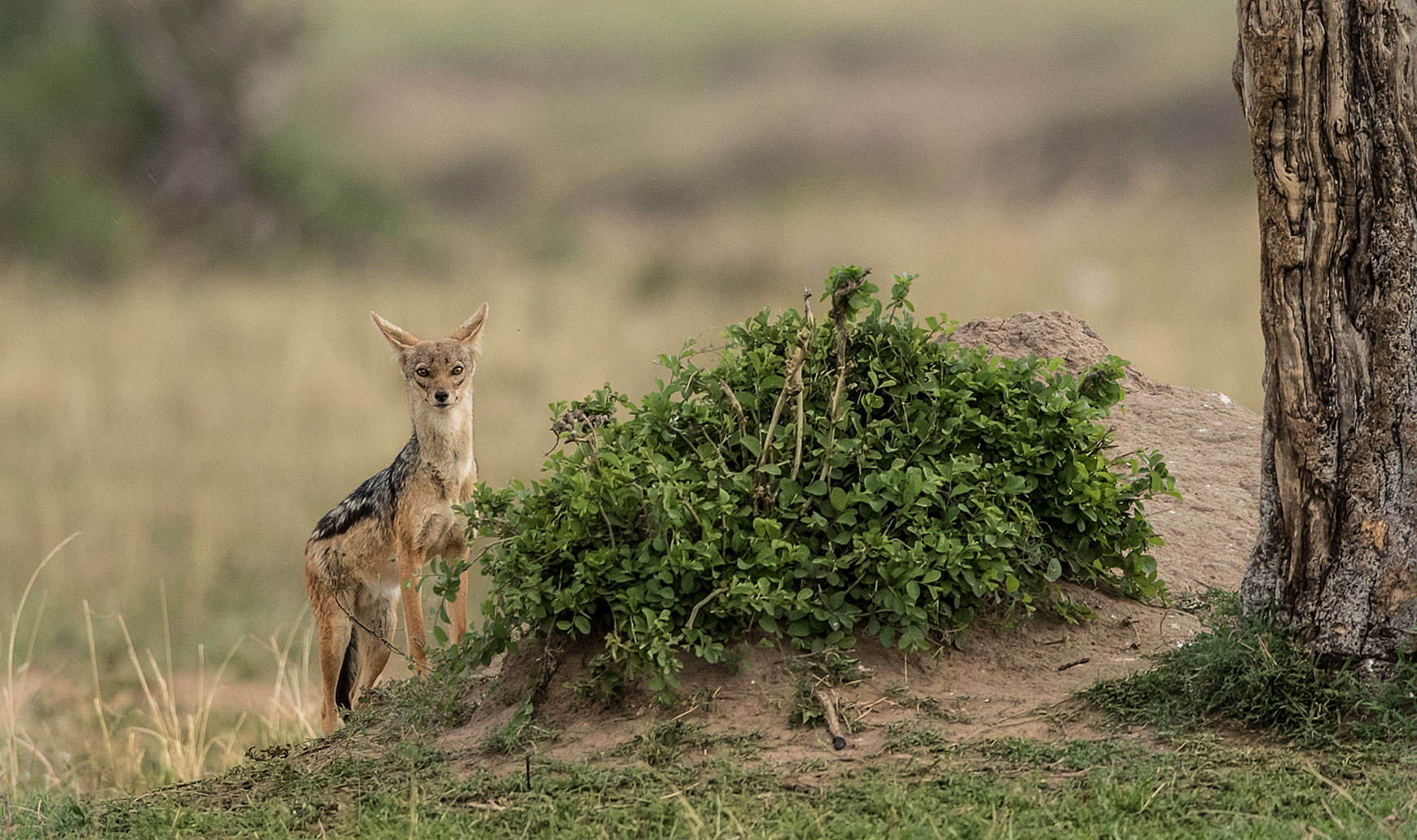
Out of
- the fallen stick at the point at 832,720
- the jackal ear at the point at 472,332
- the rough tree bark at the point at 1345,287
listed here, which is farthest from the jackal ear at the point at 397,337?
the rough tree bark at the point at 1345,287

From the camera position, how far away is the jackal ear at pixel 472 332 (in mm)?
5730

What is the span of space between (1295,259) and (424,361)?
310 centimetres

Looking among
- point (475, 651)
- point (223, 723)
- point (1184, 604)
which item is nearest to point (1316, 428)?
point (1184, 604)

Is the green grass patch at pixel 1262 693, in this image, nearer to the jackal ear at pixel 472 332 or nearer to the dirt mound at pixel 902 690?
the dirt mound at pixel 902 690

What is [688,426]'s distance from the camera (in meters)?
4.99

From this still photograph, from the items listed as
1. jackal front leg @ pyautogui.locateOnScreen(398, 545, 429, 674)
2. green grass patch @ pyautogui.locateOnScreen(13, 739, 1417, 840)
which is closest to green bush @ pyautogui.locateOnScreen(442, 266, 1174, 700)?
green grass patch @ pyautogui.locateOnScreen(13, 739, 1417, 840)

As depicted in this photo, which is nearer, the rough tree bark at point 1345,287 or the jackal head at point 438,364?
the rough tree bark at point 1345,287

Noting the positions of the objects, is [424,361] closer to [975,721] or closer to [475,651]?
[475,651]

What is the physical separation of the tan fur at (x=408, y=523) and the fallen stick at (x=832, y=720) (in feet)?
5.30

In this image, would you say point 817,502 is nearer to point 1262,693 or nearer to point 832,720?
point 832,720

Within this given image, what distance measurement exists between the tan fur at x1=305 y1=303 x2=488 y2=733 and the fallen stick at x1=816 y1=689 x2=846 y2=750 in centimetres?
161

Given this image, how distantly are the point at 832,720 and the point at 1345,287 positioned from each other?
199 centimetres

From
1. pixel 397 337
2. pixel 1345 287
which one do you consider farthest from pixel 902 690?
Result: pixel 397 337

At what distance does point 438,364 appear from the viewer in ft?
18.4
